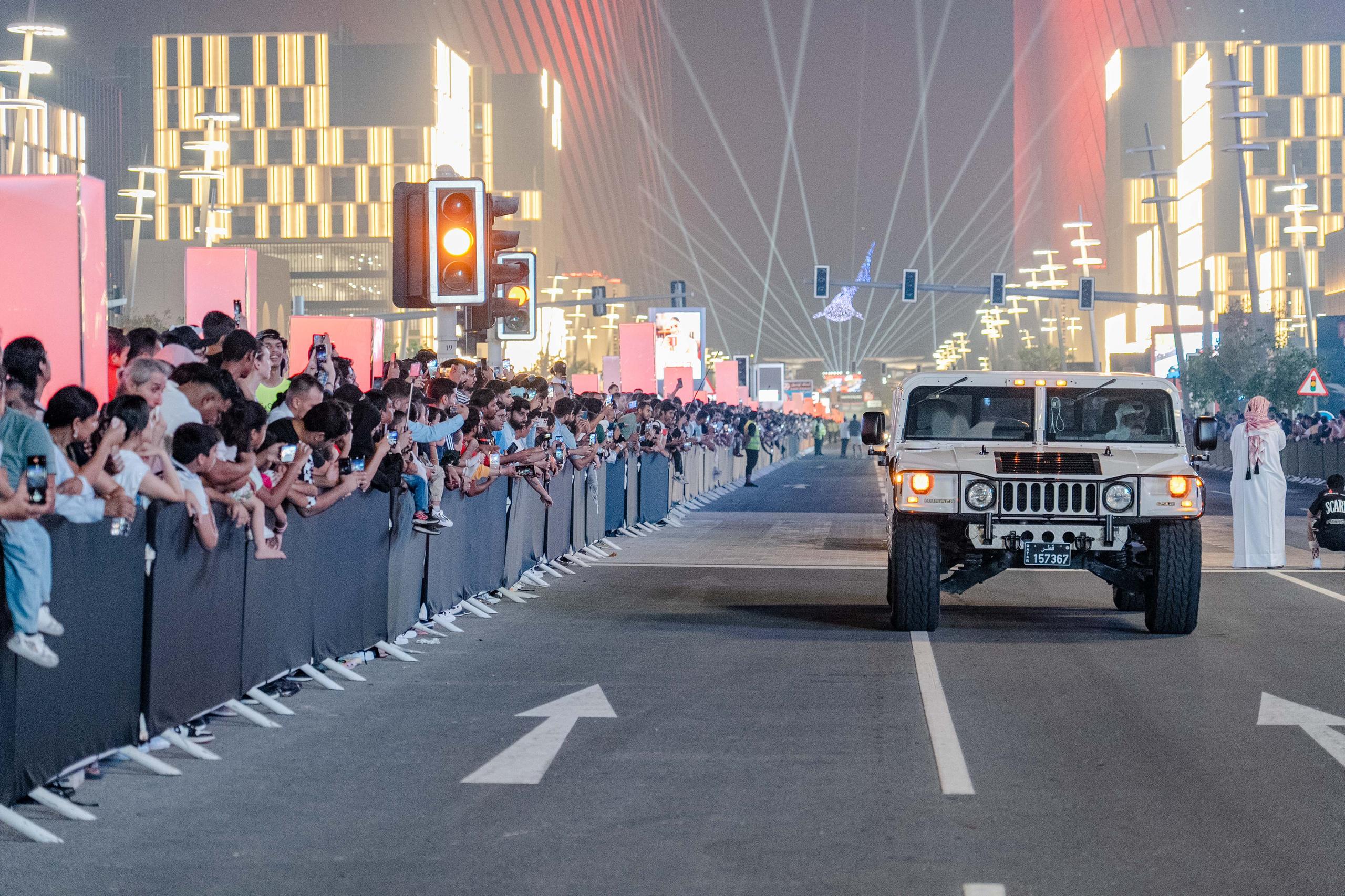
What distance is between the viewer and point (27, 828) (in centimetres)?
686

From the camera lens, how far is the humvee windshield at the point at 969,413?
1485 centimetres

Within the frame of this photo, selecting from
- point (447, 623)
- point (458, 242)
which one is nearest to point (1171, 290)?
point (458, 242)

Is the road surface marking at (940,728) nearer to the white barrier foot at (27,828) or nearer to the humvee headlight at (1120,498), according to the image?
the humvee headlight at (1120,498)

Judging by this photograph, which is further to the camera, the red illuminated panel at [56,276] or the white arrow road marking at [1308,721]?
the red illuminated panel at [56,276]

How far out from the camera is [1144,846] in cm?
680

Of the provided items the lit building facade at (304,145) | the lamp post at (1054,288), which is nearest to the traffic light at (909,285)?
the lamp post at (1054,288)

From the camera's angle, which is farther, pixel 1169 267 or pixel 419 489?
pixel 1169 267

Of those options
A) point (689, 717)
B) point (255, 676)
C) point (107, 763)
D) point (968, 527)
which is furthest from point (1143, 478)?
point (107, 763)

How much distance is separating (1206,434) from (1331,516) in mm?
6120

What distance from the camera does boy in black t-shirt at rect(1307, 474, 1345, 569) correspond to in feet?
64.0

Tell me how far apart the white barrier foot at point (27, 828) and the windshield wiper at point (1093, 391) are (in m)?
9.88

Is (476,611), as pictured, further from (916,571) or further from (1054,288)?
(1054,288)

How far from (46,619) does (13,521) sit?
1.31ft

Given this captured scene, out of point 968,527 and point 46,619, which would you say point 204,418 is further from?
point 968,527
